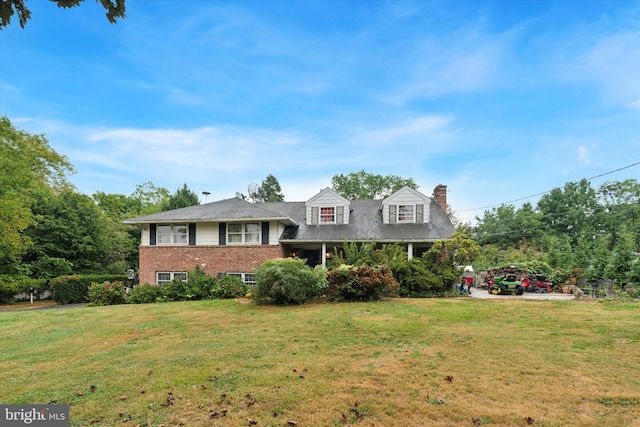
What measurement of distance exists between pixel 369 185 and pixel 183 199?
70.3 ft

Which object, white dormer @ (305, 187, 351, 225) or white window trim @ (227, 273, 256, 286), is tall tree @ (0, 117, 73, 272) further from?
white dormer @ (305, 187, 351, 225)

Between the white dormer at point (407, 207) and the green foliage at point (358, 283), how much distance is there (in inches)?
249

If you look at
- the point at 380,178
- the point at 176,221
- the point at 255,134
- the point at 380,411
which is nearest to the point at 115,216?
the point at 176,221

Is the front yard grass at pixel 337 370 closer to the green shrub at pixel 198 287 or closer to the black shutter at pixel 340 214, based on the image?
the green shrub at pixel 198 287

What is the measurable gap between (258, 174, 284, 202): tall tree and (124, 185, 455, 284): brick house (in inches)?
986

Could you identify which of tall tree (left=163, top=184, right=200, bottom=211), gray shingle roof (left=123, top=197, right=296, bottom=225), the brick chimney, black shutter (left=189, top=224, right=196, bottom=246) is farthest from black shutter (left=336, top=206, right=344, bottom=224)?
tall tree (left=163, top=184, right=200, bottom=211)

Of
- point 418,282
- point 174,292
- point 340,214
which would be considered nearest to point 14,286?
point 174,292

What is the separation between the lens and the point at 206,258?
18.1 m

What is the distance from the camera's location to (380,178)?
4034cm

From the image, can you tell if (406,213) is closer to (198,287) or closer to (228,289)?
(228,289)

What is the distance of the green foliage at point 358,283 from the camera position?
42.5 ft

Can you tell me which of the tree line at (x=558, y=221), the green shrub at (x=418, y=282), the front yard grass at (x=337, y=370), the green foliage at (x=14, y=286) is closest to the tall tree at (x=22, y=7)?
the front yard grass at (x=337, y=370)

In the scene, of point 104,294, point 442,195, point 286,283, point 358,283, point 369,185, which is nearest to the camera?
point 286,283

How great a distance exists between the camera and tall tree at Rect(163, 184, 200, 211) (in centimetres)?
2914
